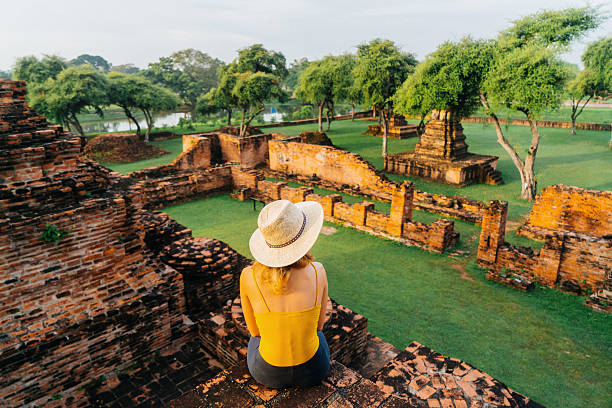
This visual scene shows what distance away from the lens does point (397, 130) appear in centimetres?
2353

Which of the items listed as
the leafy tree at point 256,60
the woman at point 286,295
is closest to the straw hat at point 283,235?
the woman at point 286,295

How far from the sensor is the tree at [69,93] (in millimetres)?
19672

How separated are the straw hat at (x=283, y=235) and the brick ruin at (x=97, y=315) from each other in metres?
1.40

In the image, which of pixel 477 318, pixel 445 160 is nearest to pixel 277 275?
pixel 477 318

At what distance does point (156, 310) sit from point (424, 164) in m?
12.2

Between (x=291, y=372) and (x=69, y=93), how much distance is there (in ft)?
75.6

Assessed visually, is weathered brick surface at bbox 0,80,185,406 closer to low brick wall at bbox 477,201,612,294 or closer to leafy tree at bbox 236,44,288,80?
low brick wall at bbox 477,201,612,294

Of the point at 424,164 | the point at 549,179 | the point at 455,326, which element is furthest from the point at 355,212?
the point at 549,179

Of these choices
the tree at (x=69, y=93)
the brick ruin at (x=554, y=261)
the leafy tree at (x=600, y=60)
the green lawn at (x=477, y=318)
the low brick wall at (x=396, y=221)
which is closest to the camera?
the green lawn at (x=477, y=318)

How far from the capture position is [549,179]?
44.6ft

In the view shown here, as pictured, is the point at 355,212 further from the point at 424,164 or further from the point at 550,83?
the point at 550,83

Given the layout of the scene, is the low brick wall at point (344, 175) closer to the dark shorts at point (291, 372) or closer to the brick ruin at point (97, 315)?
the brick ruin at point (97, 315)

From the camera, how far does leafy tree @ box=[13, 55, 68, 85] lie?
2259 centimetres

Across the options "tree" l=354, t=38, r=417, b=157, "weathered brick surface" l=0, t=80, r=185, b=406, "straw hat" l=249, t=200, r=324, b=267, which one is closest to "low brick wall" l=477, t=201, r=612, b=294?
"straw hat" l=249, t=200, r=324, b=267
